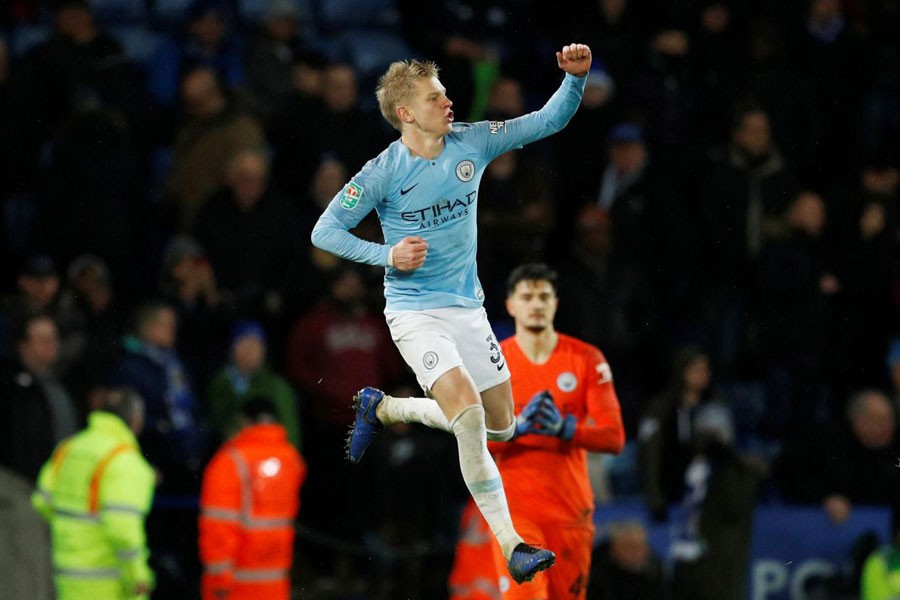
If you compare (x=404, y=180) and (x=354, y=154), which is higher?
(x=354, y=154)

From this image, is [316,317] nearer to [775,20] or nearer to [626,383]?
[626,383]

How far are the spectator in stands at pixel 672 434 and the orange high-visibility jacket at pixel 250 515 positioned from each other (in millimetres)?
2754

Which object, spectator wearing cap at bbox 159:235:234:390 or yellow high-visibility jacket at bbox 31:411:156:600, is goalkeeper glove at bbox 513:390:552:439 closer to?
yellow high-visibility jacket at bbox 31:411:156:600

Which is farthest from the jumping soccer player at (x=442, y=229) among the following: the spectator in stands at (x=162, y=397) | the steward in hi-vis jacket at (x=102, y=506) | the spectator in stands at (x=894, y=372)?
the spectator in stands at (x=894, y=372)

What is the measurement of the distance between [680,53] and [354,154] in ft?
10.6

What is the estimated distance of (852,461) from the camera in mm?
13000

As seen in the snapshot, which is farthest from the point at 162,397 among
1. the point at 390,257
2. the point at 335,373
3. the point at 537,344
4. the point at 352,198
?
the point at 390,257

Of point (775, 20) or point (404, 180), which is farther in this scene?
point (775, 20)

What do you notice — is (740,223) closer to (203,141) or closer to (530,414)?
(203,141)

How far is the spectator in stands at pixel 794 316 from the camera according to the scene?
44.7 ft

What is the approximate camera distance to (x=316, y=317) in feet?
40.6

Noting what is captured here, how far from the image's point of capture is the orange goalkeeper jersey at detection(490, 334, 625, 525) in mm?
8859

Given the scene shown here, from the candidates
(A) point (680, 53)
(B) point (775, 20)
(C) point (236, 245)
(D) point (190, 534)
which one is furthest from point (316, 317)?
(B) point (775, 20)

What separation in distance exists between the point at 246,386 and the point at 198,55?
3.03 metres
